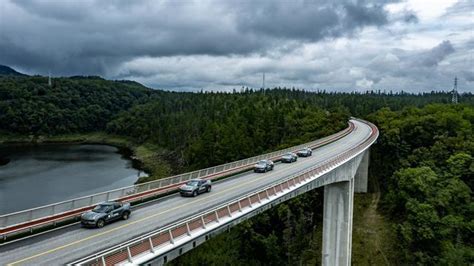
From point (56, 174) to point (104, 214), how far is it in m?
82.0

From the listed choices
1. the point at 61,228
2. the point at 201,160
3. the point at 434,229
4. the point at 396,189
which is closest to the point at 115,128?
the point at 201,160

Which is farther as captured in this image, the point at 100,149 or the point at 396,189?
the point at 100,149

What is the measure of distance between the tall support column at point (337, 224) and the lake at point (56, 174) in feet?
149

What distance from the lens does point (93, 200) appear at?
28438 millimetres

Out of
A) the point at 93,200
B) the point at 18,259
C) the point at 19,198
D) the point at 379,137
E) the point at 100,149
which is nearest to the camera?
the point at 18,259

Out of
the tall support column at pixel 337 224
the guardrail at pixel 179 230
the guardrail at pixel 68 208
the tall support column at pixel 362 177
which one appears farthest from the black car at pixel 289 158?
the tall support column at pixel 362 177

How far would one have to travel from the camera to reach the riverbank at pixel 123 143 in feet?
389

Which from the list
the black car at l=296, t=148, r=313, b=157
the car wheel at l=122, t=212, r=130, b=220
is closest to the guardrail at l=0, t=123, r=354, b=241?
the car wheel at l=122, t=212, r=130, b=220

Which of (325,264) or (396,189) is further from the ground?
(396,189)

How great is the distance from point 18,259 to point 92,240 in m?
3.70

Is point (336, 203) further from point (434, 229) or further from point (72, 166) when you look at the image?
point (72, 166)

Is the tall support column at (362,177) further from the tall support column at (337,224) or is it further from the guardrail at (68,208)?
the guardrail at (68,208)

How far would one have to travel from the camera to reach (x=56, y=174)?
326 ft

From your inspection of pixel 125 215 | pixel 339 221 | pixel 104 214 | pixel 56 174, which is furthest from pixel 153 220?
pixel 56 174
